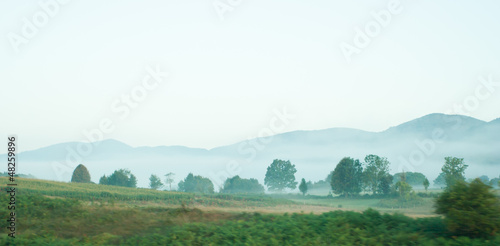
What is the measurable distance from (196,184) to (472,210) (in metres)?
50.0

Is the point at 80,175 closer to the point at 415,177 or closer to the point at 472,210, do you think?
the point at 415,177

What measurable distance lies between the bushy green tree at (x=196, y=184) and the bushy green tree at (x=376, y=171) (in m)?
24.8

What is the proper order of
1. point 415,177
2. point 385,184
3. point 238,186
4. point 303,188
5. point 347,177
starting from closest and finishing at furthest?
point 385,184 < point 347,177 < point 415,177 < point 303,188 < point 238,186

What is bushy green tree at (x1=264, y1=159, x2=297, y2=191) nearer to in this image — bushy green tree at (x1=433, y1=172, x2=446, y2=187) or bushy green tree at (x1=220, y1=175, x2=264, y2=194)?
bushy green tree at (x1=220, y1=175, x2=264, y2=194)

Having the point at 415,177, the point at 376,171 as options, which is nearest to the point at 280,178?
the point at 415,177

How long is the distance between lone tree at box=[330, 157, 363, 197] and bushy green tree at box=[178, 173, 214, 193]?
2018 cm

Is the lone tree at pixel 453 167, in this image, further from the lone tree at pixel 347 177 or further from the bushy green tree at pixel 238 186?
the bushy green tree at pixel 238 186

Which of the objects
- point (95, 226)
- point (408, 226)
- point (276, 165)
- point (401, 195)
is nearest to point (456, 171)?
point (401, 195)

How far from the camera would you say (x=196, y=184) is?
189 ft

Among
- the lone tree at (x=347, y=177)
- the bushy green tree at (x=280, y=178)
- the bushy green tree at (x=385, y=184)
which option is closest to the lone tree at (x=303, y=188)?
the lone tree at (x=347, y=177)

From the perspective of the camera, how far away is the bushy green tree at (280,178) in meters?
61.3

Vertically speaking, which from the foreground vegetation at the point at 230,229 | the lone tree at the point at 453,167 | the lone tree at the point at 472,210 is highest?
the lone tree at the point at 453,167

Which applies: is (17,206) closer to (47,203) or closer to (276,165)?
(47,203)

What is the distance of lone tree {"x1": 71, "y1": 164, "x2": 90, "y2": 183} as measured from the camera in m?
52.7
